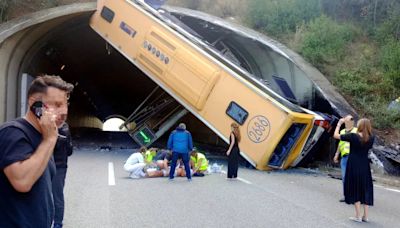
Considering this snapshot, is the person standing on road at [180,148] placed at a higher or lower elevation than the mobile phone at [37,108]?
lower

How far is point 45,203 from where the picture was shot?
2.59 meters

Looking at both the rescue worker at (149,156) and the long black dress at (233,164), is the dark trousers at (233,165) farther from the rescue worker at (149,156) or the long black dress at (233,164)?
the rescue worker at (149,156)

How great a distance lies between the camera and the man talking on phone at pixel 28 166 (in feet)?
7.91

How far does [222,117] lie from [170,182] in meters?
4.34

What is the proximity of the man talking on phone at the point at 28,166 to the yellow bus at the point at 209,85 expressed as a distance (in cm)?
1106

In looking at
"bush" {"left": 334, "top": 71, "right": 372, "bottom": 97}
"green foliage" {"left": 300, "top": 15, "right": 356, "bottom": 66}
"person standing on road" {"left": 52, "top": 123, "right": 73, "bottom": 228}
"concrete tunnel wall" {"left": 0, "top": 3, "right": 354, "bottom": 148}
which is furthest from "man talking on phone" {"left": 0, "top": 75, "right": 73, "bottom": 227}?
"green foliage" {"left": 300, "top": 15, "right": 356, "bottom": 66}

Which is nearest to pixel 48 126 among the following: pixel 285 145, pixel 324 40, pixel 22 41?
pixel 285 145

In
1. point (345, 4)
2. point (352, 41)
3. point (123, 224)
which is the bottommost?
point (123, 224)

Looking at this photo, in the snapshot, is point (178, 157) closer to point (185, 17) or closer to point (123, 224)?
point (123, 224)

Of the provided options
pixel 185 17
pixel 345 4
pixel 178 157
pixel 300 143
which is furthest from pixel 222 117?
pixel 345 4

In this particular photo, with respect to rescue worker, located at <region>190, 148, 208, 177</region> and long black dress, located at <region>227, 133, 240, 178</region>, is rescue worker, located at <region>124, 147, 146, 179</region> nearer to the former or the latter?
rescue worker, located at <region>190, 148, 208, 177</region>

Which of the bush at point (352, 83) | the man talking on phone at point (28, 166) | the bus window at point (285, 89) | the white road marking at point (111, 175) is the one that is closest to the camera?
the man talking on phone at point (28, 166)

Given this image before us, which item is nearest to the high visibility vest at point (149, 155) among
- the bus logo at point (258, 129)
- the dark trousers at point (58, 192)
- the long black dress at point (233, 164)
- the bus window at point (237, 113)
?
the long black dress at point (233, 164)

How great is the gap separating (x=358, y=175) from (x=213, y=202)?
252cm
